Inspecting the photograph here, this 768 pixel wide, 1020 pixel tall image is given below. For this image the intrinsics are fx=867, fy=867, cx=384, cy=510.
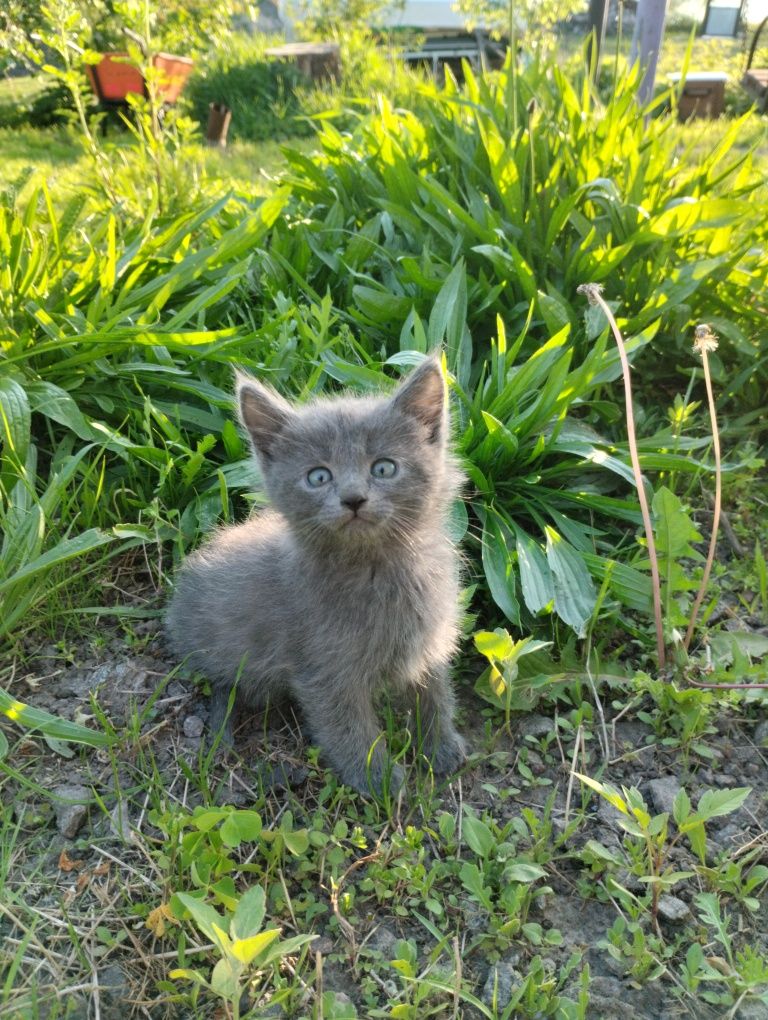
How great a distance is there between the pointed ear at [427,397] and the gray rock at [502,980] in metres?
1.32

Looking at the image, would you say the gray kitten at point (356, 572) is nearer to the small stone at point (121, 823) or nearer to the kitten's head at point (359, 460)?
the kitten's head at point (359, 460)

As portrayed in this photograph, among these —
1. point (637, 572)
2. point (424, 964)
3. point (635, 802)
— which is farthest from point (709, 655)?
point (424, 964)

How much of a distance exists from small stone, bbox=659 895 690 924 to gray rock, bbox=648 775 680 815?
0.30 metres

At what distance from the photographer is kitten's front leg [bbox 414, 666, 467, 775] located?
8.30ft

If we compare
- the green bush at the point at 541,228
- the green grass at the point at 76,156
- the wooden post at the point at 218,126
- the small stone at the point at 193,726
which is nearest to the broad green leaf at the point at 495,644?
the small stone at the point at 193,726

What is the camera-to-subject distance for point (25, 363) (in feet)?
10.9

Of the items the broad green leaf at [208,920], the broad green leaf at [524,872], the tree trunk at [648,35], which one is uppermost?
the tree trunk at [648,35]

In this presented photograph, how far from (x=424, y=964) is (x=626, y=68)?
4.51 metres

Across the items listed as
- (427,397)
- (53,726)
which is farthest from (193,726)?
(427,397)

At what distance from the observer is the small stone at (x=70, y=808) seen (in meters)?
2.25

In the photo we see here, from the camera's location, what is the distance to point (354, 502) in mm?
2170

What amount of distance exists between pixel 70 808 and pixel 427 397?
146 cm

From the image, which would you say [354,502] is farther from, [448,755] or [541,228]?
[541,228]

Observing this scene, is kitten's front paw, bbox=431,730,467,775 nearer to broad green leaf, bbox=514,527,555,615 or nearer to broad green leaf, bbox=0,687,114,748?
broad green leaf, bbox=514,527,555,615
